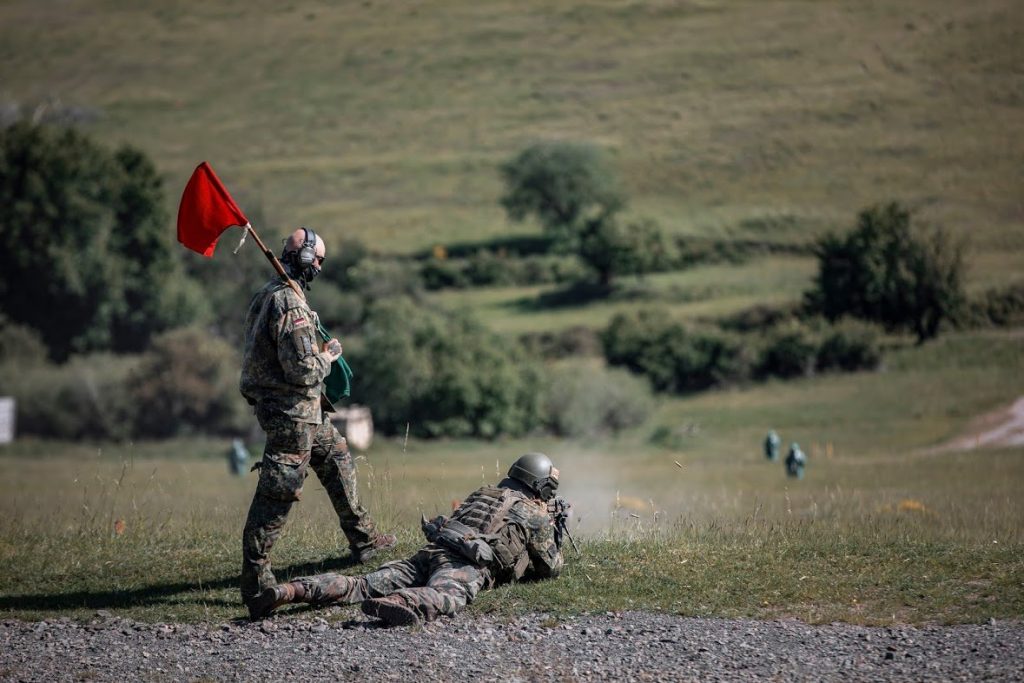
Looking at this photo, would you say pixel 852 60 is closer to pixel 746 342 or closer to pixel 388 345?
pixel 746 342

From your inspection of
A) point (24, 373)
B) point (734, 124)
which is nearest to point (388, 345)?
point (24, 373)

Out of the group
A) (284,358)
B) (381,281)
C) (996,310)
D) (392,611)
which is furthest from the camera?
(381,281)

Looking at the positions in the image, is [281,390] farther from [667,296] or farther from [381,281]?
[381,281]

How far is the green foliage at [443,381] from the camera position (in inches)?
2327

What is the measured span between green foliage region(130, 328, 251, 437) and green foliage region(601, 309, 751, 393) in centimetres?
2056

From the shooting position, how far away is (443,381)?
5997 centimetres

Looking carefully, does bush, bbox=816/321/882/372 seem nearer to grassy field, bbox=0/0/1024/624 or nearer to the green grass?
grassy field, bbox=0/0/1024/624

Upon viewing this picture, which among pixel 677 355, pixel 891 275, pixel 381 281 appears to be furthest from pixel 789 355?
pixel 381 281

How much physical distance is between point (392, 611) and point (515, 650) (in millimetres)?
1159

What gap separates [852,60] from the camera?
115562mm

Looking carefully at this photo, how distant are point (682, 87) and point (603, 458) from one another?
80.0 meters

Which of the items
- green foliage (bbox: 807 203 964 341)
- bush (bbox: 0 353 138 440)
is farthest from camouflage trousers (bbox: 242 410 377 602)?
green foliage (bbox: 807 203 964 341)

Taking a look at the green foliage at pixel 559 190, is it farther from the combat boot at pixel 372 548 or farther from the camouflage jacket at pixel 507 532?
the camouflage jacket at pixel 507 532

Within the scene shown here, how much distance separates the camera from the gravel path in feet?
33.7
